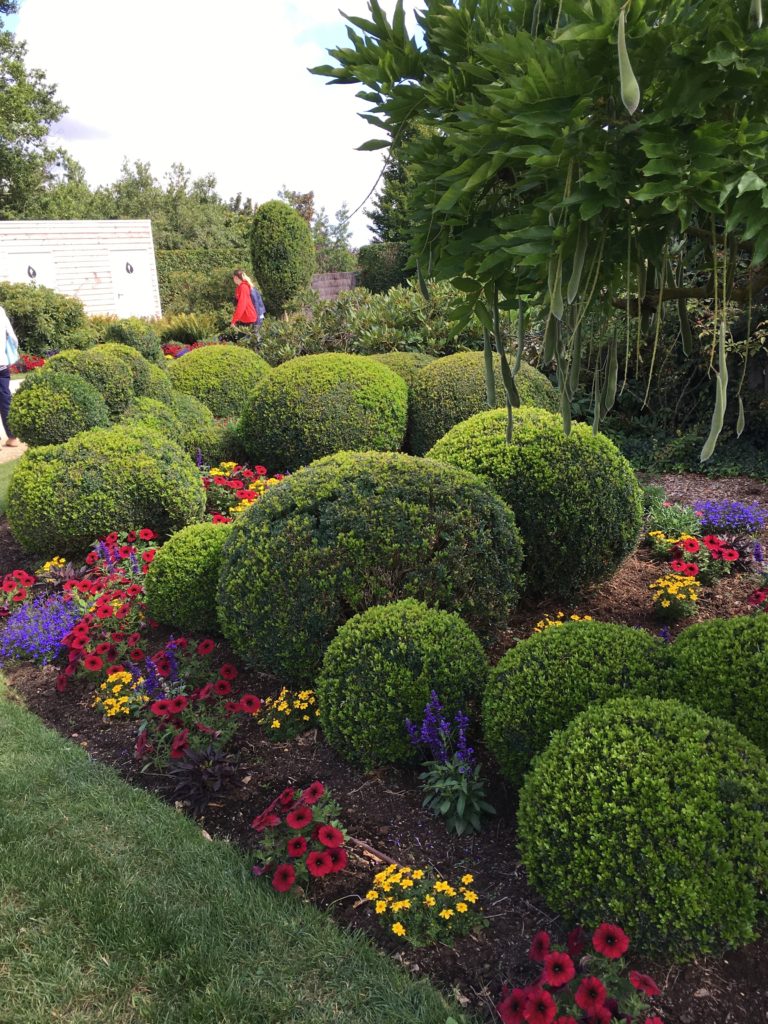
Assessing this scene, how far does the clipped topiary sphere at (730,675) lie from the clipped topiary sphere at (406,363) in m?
4.90

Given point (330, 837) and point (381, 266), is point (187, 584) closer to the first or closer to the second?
point (330, 837)

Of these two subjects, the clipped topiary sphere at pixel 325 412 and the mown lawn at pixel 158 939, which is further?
the clipped topiary sphere at pixel 325 412

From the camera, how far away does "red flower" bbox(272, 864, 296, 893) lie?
7.88ft

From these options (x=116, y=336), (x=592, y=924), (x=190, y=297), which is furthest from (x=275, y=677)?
(x=190, y=297)

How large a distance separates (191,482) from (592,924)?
426 cm

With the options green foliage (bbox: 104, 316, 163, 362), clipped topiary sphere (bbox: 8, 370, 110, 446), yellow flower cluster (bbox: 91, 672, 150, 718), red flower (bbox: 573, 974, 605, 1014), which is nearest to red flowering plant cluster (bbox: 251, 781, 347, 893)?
red flower (bbox: 573, 974, 605, 1014)

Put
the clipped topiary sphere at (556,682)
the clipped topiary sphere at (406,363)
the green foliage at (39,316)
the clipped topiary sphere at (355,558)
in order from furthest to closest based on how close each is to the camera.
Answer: the green foliage at (39,316) → the clipped topiary sphere at (406,363) → the clipped topiary sphere at (355,558) → the clipped topiary sphere at (556,682)

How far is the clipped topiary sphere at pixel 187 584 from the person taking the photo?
13.5 feet

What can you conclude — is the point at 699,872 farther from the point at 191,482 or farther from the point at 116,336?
the point at 116,336

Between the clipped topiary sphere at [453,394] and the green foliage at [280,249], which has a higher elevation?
the green foliage at [280,249]

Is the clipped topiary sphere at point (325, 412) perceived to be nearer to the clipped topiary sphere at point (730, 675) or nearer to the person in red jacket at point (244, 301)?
the clipped topiary sphere at point (730, 675)

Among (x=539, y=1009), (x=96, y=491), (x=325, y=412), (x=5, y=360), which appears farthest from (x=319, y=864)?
(x=5, y=360)

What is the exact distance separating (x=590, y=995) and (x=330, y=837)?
982 mm

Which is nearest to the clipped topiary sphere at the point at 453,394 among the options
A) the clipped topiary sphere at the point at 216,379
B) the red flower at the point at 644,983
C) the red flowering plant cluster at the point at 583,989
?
the clipped topiary sphere at the point at 216,379
